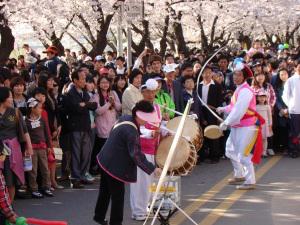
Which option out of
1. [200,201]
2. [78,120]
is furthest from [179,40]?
[200,201]

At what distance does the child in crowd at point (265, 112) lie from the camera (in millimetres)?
12648

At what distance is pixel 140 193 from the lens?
313 inches

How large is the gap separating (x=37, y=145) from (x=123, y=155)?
2.71 metres

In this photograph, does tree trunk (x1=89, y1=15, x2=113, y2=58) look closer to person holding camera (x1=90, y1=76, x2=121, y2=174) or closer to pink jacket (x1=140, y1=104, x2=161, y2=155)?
person holding camera (x1=90, y1=76, x2=121, y2=174)

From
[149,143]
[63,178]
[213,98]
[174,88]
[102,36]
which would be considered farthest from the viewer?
[102,36]

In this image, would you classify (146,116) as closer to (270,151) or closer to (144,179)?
(144,179)

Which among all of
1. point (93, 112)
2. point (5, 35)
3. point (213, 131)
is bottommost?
point (213, 131)

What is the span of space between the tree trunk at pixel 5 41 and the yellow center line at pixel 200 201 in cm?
860

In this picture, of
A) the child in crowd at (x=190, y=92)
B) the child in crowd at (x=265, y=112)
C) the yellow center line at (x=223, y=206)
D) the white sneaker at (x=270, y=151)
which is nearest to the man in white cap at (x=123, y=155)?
the yellow center line at (x=223, y=206)

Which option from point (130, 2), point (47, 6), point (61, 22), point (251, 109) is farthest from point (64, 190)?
point (61, 22)

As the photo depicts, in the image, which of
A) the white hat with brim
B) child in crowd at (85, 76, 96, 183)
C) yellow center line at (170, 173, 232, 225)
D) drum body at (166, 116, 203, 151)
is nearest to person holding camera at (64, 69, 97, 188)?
child in crowd at (85, 76, 96, 183)

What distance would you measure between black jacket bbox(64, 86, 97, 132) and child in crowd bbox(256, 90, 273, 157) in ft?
12.8

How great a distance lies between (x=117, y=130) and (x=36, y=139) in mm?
2706

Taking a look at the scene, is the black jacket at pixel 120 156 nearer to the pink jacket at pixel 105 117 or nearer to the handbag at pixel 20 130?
the handbag at pixel 20 130
